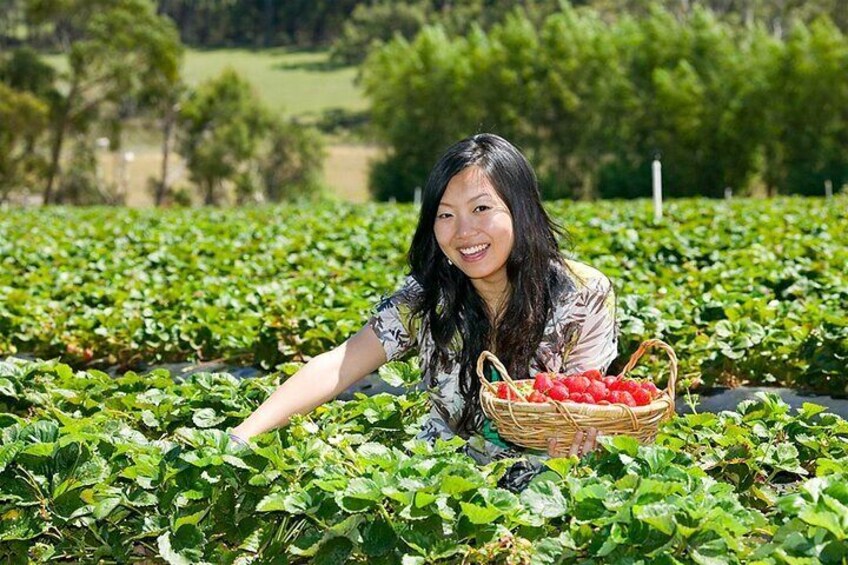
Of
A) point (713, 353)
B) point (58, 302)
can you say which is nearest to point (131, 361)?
point (58, 302)

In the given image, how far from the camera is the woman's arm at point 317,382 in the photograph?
10.1 ft

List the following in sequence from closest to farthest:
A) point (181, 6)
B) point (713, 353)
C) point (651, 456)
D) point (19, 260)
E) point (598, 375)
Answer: point (651, 456) < point (598, 375) < point (713, 353) < point (19, 260) < point (181, 6)

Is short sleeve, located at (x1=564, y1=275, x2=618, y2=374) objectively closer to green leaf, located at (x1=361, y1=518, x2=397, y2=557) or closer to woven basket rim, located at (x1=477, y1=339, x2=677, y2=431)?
woven basket rim, located at (x1=477, y1=339, x2=677, y2=431)

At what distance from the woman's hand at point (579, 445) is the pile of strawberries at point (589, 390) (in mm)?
78

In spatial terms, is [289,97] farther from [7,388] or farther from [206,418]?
[206,418]

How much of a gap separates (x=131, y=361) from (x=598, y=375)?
13.1 ft

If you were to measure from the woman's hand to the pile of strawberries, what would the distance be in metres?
0.08

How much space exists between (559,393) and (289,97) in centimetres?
7348

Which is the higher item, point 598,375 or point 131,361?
point 598,375

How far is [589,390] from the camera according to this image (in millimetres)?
2902

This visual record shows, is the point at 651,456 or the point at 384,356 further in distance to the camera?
the point at 384,356

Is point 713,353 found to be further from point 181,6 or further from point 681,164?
point 181,6

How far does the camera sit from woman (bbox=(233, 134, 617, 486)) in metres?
3.16

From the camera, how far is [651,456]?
2.71 meters
